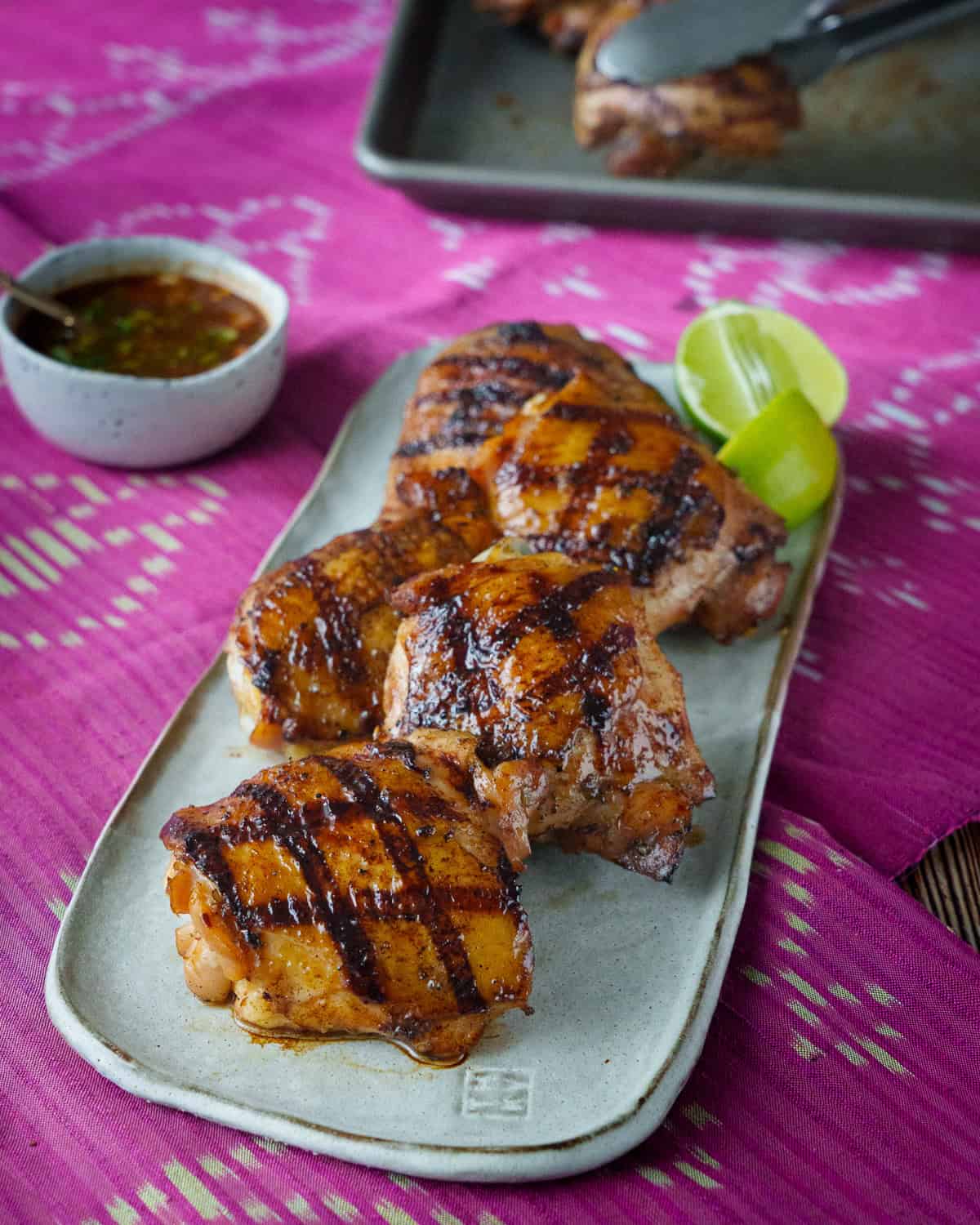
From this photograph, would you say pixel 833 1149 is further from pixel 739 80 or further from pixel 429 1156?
pixel 739 80

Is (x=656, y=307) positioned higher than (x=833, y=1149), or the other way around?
(x=656, y=307)

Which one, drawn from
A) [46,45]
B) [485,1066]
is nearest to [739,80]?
[46,45]

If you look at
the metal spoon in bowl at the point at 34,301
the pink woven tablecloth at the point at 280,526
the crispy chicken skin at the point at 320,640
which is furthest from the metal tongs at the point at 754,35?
the crispy chicken skin at the point at 320,640

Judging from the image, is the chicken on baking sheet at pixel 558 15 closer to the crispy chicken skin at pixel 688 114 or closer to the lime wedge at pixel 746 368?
the crispy chicken skin at pixel 688 114

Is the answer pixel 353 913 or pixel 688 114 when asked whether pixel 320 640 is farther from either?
pixel 688 114

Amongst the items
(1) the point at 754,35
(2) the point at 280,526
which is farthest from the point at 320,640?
(1) the point at 754,35

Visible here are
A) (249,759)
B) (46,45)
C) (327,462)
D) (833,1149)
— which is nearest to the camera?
(833,1149)
